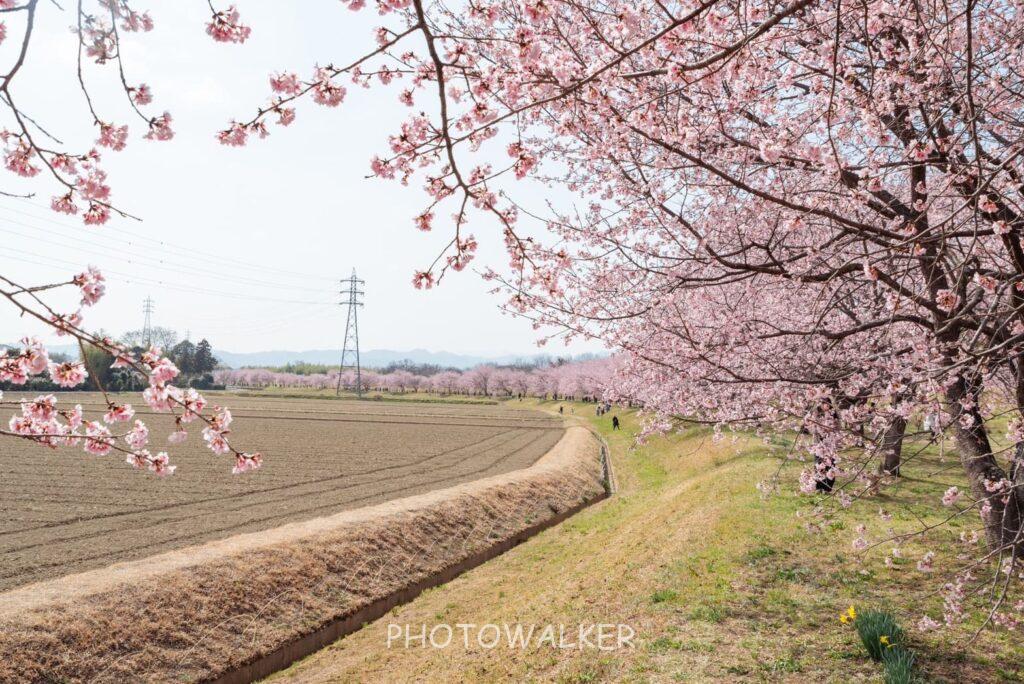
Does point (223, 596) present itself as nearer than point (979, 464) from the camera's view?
No

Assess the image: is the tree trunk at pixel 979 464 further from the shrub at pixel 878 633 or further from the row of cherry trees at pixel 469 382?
the row of cherry trees at pixel 469 382

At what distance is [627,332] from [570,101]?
6523 millimetres

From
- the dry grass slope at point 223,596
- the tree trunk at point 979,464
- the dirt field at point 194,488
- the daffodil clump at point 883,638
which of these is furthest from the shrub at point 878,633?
the dirt field at point 194,488

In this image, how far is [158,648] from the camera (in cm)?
1153

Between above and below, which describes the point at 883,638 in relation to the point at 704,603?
above

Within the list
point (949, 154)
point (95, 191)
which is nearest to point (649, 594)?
point (949, 154)

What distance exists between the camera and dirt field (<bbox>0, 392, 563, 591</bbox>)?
16.5m

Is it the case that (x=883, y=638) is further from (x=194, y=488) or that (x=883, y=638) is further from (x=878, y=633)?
(x=194, y=488)

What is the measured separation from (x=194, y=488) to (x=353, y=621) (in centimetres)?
1340

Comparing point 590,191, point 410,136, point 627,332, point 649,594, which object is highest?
point 590,191

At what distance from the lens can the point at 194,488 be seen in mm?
24500

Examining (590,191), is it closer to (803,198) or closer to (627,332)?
(627,332)

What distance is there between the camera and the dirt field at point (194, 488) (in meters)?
16.5

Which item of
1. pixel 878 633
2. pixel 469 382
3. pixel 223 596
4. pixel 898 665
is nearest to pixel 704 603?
pixel 878 633
